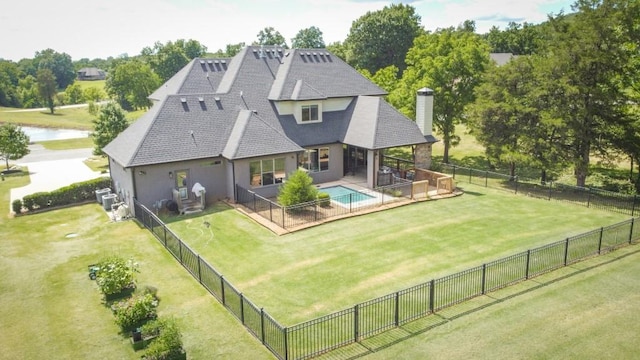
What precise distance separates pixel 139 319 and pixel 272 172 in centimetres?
1413

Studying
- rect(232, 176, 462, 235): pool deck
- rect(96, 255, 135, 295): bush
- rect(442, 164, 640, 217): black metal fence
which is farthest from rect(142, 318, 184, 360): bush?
rect(442, 164, 640, 217): black metal fence

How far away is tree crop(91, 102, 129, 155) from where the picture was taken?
3603cm

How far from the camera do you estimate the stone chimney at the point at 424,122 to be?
29797 millimetres

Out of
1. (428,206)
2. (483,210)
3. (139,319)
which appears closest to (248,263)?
(139,319)

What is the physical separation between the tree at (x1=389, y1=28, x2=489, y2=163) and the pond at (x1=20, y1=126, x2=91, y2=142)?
45.5 m

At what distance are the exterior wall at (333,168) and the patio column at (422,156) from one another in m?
4.96

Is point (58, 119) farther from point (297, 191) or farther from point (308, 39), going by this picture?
point (297, 191)

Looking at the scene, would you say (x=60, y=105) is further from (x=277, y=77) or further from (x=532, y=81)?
(x=532, y=81)

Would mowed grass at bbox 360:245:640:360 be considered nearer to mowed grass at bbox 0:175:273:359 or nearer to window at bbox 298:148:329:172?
mowed grass at bbox 0:175:273:359

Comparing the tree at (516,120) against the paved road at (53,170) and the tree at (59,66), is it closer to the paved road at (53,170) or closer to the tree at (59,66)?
the paved road at (53,170)

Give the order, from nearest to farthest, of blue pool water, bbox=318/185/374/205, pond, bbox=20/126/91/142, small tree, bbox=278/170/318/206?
small tree, bbox=278/170/318/206
blue pool water, bbox=318/185/374/205
pond, bbox=20/126/91/142

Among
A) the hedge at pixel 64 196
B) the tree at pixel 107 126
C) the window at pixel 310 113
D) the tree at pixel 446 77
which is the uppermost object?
the tree at pixel 446 77

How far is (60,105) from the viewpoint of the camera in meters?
108

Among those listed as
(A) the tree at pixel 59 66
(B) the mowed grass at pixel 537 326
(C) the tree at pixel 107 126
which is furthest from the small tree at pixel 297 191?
(A) the tree at pixel 59 66
